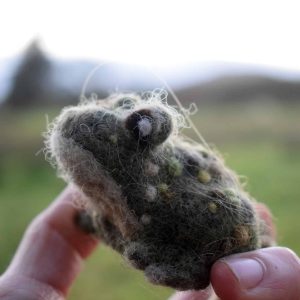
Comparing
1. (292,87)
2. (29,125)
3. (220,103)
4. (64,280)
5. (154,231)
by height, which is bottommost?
(292,87)

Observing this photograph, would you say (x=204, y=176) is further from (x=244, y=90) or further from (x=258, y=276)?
(x=244, y=90)

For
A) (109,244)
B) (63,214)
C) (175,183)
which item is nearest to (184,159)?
(175,183)

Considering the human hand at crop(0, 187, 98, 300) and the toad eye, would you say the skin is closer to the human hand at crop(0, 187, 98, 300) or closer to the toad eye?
the human hand at crop(0, 187, 98, 300)

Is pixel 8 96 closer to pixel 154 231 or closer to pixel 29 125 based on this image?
pixel 29 125

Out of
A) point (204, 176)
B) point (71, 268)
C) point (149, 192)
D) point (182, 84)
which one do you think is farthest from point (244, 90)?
point (149, 192)

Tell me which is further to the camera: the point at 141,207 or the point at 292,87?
the point at 292,87

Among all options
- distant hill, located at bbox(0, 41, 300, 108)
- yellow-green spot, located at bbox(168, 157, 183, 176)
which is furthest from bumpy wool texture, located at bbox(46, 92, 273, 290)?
distant hill, located at bbox(0, 41, 300, 108)

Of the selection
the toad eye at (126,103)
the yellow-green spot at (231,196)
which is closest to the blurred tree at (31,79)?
the toad eye at (126,103)
